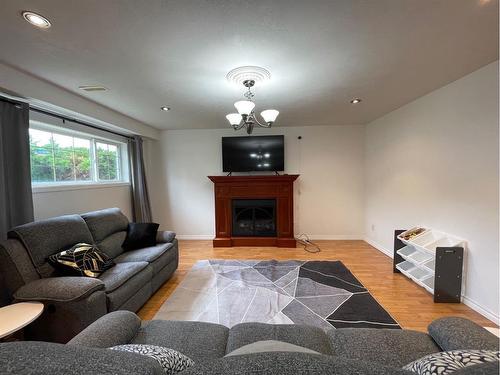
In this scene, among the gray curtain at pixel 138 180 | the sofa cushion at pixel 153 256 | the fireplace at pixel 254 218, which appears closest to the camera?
the sofa cushion at pixel 153 256

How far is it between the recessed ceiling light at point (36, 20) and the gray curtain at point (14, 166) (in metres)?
1.20

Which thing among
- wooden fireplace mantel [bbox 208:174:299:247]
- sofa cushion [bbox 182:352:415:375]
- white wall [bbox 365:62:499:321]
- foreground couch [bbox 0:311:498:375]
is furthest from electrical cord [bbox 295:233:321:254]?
sofa cushion [bbox 182:352:415:375]

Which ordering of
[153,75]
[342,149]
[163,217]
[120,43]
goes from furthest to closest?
[163,217] → [342,149] → [153,75] → [120,43]

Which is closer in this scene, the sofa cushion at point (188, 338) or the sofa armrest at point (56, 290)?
the sofa cushion at point (188, 338)

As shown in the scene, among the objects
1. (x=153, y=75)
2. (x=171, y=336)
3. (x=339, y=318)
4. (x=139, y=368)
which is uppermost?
(x=153, y=75)

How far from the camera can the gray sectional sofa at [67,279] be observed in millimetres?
1652

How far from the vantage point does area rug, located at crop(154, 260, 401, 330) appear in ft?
6.98

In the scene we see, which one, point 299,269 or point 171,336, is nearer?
point 171,336

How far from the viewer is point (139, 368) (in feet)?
1.74

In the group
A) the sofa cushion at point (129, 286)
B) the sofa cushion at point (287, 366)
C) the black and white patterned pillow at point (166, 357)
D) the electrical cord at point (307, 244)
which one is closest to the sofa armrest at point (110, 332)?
the black and white patterned pillow at point (166, 357)

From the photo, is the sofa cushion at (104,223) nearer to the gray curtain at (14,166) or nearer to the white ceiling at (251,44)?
the gray curtain at (14,166)

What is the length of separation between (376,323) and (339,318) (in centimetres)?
32

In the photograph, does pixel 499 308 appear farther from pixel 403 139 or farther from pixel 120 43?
pixel 120 43

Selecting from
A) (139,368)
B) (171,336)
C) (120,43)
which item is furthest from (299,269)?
(120,43)
